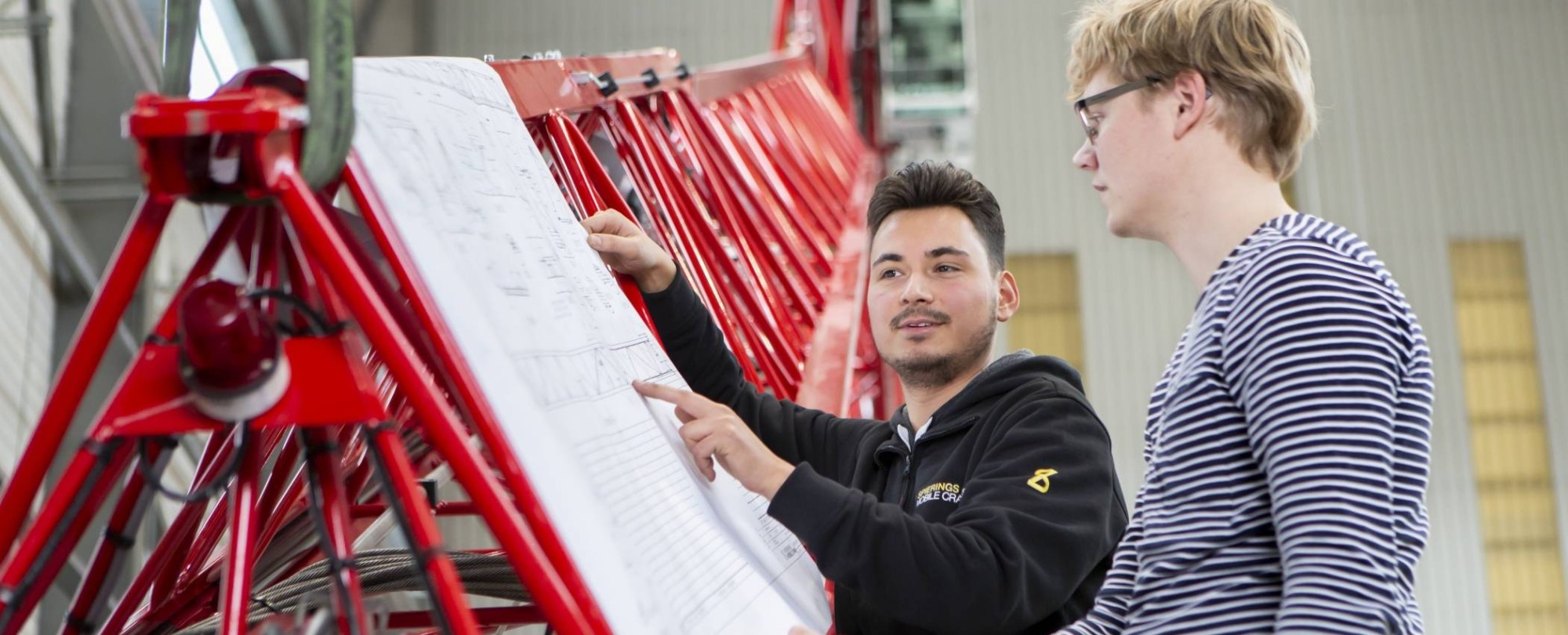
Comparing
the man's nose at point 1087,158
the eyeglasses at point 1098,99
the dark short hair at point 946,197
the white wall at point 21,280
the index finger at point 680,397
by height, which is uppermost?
the white wall at point 21,280

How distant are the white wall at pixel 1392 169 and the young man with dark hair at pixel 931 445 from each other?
1329cm

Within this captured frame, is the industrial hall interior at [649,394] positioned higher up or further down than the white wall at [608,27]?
further down

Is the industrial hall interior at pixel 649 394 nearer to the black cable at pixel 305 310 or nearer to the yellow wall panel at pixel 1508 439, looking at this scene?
the black cable at pixel 305 310

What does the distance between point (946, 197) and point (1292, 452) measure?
1391mm

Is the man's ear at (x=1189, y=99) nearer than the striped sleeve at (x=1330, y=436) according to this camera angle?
No

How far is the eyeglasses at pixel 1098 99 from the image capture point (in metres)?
Result: 1.57

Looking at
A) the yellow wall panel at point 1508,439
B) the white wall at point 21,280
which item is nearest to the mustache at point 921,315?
the white wall at point 21,280

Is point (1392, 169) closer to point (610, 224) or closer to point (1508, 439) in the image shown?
point (1508, 439)

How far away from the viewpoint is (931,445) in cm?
231

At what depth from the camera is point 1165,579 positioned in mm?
1474

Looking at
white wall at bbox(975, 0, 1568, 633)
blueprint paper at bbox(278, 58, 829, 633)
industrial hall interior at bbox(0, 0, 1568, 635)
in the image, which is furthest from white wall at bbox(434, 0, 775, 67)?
blueprint paper at bbox(278, 58, 829, 633)

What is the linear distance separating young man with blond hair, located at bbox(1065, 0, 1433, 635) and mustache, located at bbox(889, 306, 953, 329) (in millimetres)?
757

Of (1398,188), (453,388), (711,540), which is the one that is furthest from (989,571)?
(1398,188)

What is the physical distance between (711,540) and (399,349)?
0.56 m
